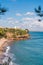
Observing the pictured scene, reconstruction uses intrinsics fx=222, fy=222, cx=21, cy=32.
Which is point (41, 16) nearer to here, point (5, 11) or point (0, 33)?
point (5, 11)

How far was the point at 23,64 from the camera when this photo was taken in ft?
132

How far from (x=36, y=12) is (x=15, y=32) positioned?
13100 centimetres

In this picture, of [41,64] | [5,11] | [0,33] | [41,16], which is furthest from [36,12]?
[0,33]

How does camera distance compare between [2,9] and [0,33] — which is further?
[0,33]

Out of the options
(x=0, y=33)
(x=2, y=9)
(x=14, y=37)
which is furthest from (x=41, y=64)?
(x=14, y=37)

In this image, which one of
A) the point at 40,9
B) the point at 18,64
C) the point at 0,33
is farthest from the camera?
the point at 0,33

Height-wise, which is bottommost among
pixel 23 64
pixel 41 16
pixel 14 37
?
pixel 14 37

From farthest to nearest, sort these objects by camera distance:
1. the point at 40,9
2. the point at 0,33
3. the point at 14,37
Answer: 1. the point at 14,37
2. the point at 0,33
3. the point at 40,9

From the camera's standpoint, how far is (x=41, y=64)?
41.6 metres

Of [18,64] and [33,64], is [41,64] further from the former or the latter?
[18,64]

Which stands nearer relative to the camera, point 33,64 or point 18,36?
point 33,64

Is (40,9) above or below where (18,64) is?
above

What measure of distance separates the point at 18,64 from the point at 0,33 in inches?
2732

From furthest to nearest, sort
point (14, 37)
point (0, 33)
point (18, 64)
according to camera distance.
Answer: point (14, 37) → point (0, 33) → point (18, 64)
